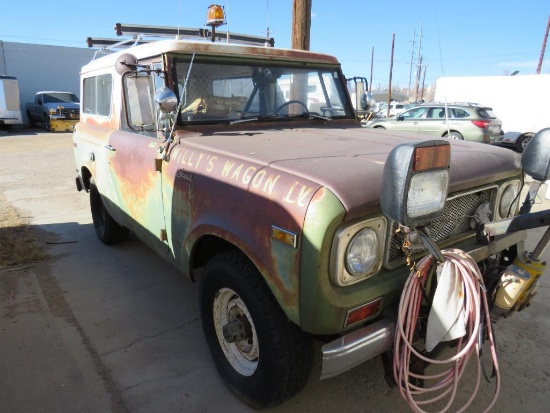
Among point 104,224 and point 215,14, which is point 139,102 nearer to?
point 215,14

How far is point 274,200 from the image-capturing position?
1.94 metres

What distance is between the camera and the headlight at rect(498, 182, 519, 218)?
2.67 m

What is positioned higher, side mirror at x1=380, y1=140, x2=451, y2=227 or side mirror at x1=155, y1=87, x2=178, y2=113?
side mirror at x1=155, y1=87, x2=178, y2=113

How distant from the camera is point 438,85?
2053 centimetres

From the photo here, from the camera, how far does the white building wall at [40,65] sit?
75.5 feet

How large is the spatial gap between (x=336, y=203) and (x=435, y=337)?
0.82m

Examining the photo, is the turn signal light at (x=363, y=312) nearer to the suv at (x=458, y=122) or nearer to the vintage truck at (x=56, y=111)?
the suv at (x=458, y=122)

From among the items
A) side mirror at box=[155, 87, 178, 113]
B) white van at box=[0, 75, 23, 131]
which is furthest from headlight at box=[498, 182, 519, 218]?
white van at box=[0, 75, 23, 131]

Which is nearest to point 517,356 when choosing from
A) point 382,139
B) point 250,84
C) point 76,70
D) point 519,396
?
point 519,396

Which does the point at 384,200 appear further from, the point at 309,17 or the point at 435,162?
the point at 309,17

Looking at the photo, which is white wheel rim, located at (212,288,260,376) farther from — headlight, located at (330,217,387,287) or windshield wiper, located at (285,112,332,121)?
windshield wiper, located at (285,112,332,121)

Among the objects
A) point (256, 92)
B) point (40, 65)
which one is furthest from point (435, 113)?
point (40, 65)

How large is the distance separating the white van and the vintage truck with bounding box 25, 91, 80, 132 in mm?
1027

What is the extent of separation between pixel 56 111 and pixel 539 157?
2033 cm
